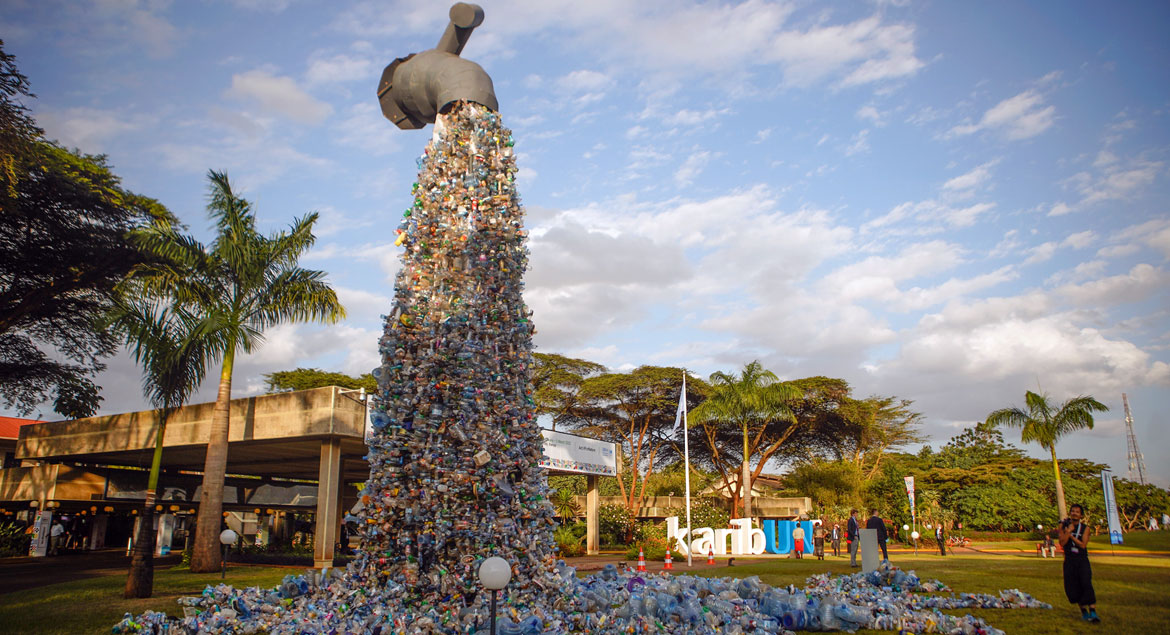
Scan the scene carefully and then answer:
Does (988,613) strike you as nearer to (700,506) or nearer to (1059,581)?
(1059,581)

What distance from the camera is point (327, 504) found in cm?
1850

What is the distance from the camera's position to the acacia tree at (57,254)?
18.8 meters

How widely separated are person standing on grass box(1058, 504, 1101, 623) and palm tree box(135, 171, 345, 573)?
15.1 m

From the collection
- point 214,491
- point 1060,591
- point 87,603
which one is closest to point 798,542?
point 1060,591

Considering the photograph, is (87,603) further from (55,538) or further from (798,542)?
(55,538)

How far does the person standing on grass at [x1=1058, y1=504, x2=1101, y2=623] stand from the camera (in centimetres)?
745

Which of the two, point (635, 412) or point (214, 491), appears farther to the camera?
point (635, 412)

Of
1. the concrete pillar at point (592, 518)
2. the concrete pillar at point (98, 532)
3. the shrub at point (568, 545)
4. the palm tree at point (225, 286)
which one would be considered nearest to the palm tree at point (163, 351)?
the palm tree at point (225, 286)

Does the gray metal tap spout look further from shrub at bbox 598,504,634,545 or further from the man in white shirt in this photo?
the man in white shirt

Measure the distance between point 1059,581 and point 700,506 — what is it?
2064cm

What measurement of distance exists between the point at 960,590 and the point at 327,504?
49.0ft

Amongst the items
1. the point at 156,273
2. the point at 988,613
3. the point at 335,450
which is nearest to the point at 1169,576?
the point at 988,613

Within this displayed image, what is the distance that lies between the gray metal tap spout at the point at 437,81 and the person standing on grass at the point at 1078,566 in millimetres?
7884

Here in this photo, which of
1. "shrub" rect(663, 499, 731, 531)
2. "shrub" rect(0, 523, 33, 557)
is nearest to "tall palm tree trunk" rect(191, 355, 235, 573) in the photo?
"shrub" rect(0, 523, 33, 557)
